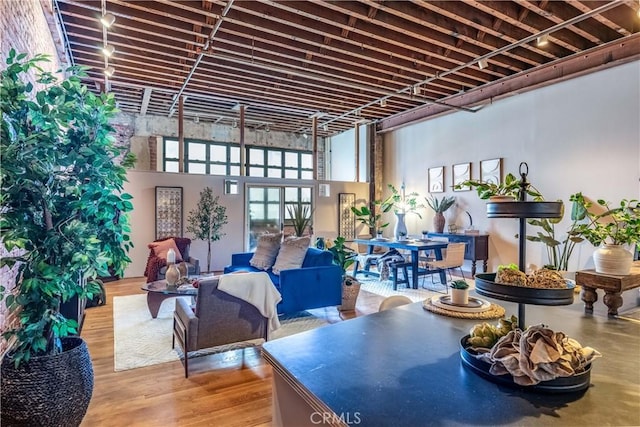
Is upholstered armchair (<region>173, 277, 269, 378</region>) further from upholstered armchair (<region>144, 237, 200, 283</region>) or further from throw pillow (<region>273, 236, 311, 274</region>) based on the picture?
upholstered armchair (<region>144, 237, 200, 283</region>)

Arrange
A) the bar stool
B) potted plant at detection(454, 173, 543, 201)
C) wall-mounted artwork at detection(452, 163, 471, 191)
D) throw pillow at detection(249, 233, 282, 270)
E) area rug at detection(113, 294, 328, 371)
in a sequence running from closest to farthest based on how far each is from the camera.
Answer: potted plant at detection(454, 173, 543, 201) → area rug at detection(113, 294, 328, 371) → throw pillow at detection(249, 233, 282, 270) → the bar stool → wall-mounted artwork at detection(452, 163, 471, 191)

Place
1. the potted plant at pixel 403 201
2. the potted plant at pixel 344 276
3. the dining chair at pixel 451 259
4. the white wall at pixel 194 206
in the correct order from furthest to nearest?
the potted plant at pixel 403 201
the white wall at pixel 194 206
the dining chair at pixel 451 259
the potted plant at pixel 344 276

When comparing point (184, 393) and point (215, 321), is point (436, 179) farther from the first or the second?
point (184, 393)

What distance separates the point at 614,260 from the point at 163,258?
534 centimetres

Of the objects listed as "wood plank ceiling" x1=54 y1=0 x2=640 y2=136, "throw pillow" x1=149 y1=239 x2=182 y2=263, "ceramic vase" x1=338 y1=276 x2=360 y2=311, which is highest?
"wood plank ceiling" x1=54 y1=0 x2=640 y2=136

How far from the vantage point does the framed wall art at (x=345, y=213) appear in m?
9.60

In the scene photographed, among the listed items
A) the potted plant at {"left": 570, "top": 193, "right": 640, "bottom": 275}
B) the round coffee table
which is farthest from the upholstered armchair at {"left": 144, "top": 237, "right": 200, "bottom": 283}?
the potted plant at {"left": 570, "top": 193, "right": 640, "bottom": 275}

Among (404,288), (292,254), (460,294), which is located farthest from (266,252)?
(460,294)

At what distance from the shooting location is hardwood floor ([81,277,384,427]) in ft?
7.70

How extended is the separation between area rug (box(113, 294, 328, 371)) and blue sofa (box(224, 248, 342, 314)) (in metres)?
0.25

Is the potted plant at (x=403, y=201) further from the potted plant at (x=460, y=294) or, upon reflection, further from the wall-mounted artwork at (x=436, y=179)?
the potted plant at (x=460, y=294)

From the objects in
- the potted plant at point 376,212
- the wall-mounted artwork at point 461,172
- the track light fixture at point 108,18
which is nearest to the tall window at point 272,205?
the potted plant at point 376,212

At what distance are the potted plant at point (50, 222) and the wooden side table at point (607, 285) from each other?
8.58 ft

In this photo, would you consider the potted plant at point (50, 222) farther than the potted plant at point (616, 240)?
Yes
